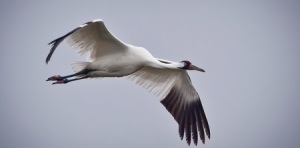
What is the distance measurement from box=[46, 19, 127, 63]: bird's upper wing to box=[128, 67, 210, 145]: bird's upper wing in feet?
5.10

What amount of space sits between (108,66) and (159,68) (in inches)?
58.7

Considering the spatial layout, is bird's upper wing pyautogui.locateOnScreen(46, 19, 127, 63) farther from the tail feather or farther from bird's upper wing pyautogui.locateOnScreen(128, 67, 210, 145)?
bird's upper wing pyautogui.locateOnScreen(128, 67, 210, 145)

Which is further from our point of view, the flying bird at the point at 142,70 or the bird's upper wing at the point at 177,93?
the bird's upper wing at the point at 177,93

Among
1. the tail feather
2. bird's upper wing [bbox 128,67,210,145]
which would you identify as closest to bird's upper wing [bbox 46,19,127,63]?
the tail feather

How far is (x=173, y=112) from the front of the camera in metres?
13.6

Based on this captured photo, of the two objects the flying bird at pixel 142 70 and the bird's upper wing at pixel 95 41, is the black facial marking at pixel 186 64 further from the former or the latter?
the bird's upper wing at pixel 95 41

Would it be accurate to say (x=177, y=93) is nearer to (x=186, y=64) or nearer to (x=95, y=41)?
(x=186, y=64)

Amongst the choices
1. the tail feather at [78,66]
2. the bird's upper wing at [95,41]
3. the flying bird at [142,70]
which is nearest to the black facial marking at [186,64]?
the flying bird at [142,70]

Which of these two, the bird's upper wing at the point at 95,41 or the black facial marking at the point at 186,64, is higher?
the bird's upper wing at the point at 95,41

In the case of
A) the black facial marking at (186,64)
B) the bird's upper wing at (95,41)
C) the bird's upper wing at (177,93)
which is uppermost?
the bird's upper wing at (95,41)

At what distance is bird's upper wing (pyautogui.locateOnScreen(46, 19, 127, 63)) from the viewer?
1184 centimetres

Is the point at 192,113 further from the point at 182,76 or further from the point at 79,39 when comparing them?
the point at 79,39

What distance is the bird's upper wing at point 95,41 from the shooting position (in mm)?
11841

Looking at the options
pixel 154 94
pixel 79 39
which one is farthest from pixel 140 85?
pixel 79 39
